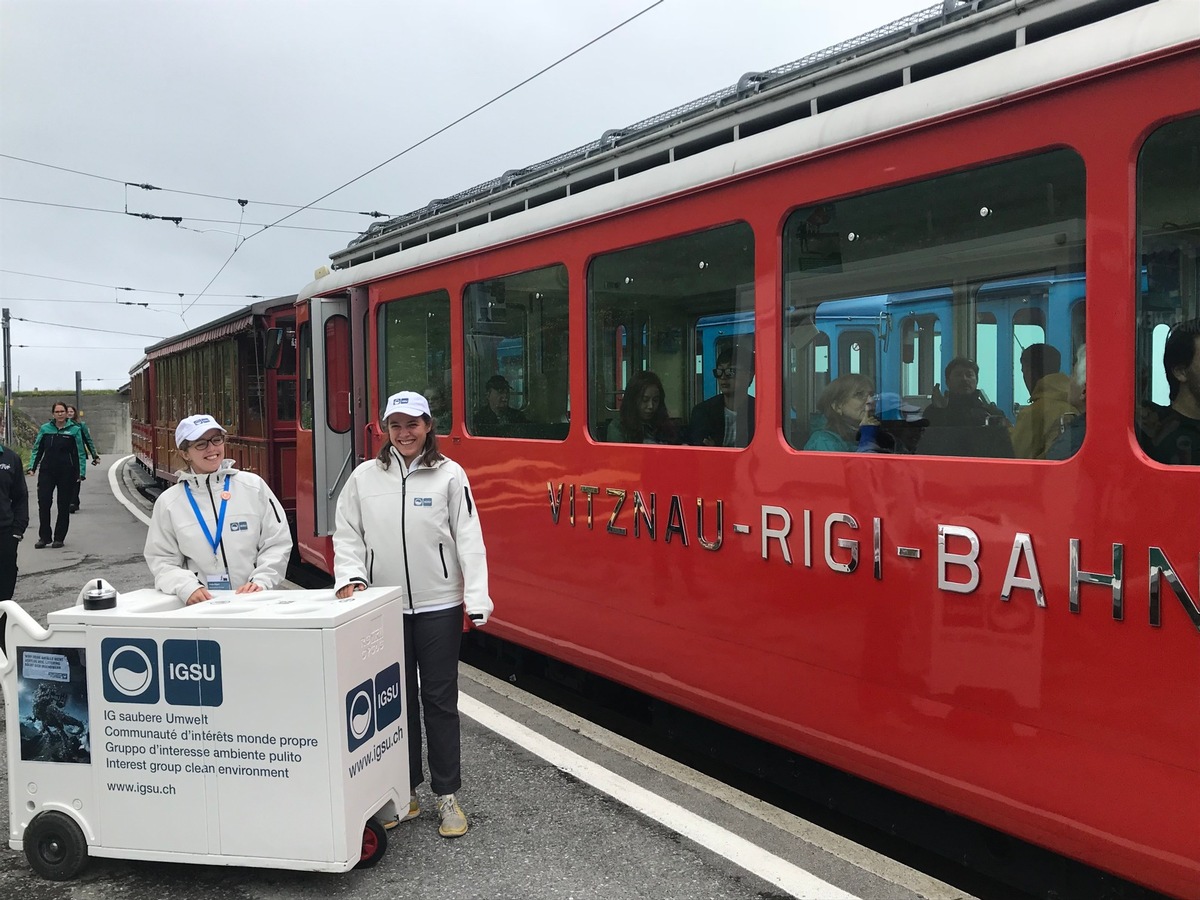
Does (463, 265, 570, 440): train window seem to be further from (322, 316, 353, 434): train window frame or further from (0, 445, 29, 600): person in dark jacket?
(0, 445, 29, 600): person in dark jacket

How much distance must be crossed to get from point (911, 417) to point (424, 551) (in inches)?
70.5

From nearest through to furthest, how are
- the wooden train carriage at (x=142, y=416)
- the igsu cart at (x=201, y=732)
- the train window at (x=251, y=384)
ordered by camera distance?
the igsu cart at (x=201, y=732)
the train window at (x=251, y=384)
the wooden train carriage at (x=142, y=416)

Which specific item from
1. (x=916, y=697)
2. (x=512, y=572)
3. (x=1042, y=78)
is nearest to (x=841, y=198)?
(x=1042, y=78)

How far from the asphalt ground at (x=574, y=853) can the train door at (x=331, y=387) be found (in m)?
3.34

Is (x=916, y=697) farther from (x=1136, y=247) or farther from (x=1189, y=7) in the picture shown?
(x=1189, y=7)

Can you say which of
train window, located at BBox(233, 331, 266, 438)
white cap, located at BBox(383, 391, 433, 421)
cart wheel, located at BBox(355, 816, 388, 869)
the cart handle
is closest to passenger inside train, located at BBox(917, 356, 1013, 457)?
white cap, located at BBox(383, 391, 433, 421)

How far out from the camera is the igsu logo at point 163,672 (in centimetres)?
311

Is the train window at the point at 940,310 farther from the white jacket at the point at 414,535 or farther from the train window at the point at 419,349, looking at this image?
the train window at the point at 419,349

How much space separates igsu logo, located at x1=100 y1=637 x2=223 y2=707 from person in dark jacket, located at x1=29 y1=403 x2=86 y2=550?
924 cm

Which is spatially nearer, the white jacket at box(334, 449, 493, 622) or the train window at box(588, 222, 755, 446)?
the white jacket at box(334, 449, 493, 622)

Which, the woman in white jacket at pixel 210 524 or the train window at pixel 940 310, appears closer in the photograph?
the train window at pixel 940 310

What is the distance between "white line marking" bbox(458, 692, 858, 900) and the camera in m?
3.10

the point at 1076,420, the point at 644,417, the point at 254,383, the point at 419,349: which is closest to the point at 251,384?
the point at 254,383

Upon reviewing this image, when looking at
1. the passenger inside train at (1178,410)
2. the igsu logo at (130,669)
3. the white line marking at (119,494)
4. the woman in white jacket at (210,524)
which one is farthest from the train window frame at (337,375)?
the white line marking at (119,494)
